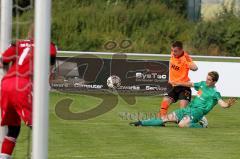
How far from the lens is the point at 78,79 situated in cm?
2214

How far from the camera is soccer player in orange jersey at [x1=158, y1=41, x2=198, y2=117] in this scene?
16.8 meters

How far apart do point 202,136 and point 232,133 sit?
1045mm

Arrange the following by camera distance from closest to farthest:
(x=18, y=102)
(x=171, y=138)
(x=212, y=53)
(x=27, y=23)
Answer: (x=27, y=23) < (x=18, y=102) < (x=171, y=138) < (x=212, y=53)

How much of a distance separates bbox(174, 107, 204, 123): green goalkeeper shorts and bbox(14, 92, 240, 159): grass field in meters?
0.29

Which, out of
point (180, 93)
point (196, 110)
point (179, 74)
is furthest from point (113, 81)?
point (196, 110)

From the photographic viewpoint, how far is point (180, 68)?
56.7 ft

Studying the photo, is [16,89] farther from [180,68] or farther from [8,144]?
[180,68]

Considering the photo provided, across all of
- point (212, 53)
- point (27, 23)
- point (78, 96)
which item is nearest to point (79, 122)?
point (78, 96)

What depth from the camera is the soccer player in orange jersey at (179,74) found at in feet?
55.0

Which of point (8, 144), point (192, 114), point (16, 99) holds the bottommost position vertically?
point (192, 114)

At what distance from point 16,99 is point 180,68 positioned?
7787 mm

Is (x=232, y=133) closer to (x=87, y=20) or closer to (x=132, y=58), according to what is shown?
(x=132, y=58)

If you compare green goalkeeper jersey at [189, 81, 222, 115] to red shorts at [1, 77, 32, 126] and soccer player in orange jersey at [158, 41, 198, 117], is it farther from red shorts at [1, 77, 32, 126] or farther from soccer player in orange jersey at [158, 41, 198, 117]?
red shorts at [1, 77, 32, 126]

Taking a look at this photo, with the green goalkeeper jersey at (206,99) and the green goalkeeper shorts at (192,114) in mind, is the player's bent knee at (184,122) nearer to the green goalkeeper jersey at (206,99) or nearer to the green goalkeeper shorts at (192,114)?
the green goalkeeper shorts at (192,114)
